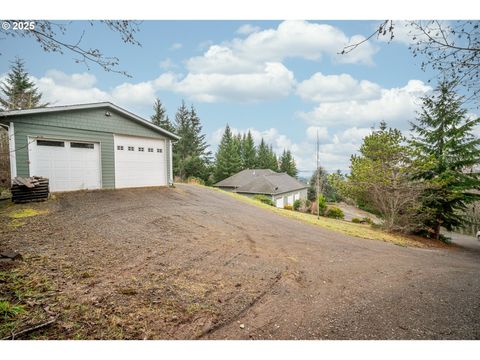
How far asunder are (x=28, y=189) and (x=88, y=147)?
2.63 m

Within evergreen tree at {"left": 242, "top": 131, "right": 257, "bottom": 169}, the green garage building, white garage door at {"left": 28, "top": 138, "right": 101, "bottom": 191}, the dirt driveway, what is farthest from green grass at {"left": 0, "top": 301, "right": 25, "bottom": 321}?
evergreen tree at {"left": 242, "top": 131, "right": 257, "bottom": 169}

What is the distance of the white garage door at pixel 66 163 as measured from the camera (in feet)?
26.0

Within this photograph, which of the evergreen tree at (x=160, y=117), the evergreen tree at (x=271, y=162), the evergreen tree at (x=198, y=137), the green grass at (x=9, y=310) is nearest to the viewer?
the green grass at (x=9, y=310)

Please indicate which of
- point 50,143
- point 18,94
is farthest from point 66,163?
point 18,94

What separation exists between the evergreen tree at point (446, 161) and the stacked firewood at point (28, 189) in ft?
50.1

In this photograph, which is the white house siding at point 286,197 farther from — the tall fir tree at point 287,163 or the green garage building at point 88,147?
the tall fir tree at point 287,163

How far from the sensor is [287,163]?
4856 cm

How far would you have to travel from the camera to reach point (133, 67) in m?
3.90

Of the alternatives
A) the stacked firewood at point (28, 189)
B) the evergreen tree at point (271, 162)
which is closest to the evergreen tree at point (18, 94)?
the stacked firewood at point (28, 189)

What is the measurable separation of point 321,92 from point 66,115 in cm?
Answer: 899

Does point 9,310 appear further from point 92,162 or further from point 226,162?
point 226,162

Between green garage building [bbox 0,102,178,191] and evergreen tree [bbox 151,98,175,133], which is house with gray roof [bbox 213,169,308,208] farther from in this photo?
green garage building [bbox 0,102,178,191]

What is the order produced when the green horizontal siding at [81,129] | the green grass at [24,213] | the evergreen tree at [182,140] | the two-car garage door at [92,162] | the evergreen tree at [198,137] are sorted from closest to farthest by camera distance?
the green grass at [24,213]
the green horizontal siding at [81,129]
the two-car garage door at [92,162]
the evergreen tree at [182,140]
the evergreen tree at [198,137]

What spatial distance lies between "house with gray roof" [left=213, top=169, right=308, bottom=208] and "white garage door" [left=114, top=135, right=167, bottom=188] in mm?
15239
